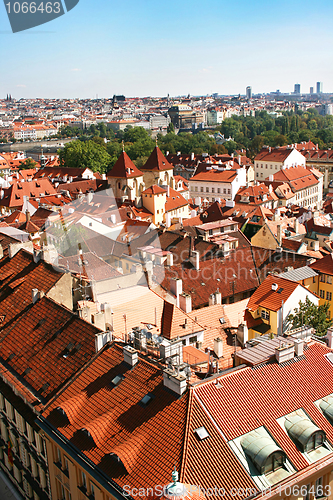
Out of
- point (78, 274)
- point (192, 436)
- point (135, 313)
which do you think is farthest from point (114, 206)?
point (192, 436)

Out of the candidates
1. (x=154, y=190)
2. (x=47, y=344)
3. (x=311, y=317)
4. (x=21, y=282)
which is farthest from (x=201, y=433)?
(x=154, y=190)

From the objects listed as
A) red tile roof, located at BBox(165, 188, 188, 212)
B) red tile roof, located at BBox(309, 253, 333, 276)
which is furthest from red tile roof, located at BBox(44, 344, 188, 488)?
red tile roof, located at BBox(165, 188, 188, 212)

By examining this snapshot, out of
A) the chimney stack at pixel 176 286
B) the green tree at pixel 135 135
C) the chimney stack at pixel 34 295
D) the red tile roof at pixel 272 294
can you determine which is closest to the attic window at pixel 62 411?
the chimney stack at pixel 34 295

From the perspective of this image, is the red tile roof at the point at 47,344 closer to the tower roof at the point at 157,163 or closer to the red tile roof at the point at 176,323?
the red tile roof at the point at 176,323

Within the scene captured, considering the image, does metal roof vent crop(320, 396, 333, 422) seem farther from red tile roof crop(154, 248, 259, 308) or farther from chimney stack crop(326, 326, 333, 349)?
red tile roof crop(154, 248, 259, 308)

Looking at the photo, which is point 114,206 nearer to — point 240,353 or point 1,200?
point 1,200

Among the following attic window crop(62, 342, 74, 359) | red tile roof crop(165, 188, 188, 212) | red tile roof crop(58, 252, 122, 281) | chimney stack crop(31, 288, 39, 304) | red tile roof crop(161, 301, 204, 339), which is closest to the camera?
attic window crop(62, 342, 74, 359)
